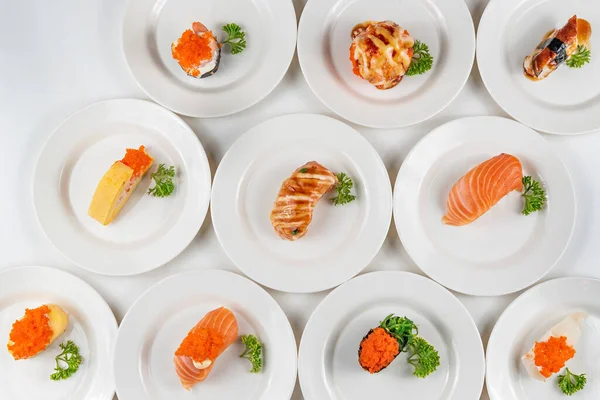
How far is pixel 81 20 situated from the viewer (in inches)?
125

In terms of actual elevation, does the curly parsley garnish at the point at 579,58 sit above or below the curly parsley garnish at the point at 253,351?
above

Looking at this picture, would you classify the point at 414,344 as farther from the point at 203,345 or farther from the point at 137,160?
the point at 137,160

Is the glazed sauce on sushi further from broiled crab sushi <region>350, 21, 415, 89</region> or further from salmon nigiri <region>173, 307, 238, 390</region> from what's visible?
salmon nigiri <region>173, 307, 238, 390</region>

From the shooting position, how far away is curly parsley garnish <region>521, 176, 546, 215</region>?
2947mm

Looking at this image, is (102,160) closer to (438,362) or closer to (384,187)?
(384,187)

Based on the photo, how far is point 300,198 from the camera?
285 cm

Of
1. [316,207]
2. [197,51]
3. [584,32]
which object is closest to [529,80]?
[584,32]

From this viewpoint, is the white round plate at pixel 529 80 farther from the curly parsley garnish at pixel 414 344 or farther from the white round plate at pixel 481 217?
the curly parsley garnish at pixel 414 344

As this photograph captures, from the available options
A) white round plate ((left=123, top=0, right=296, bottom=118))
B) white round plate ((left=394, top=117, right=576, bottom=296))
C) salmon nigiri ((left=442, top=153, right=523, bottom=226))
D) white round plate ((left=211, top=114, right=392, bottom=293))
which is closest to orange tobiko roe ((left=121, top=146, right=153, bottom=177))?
white round plate ((left=123, top=0, right=296, bottom=118))

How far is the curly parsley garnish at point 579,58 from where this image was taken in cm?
295

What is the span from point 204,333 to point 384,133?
1.46m

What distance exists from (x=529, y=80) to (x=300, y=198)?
56.0 inches

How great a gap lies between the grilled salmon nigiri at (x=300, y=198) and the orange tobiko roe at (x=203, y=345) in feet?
2.06

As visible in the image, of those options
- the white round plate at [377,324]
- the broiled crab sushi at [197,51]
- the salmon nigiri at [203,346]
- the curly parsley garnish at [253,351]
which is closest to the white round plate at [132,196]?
the broiled crab sushi at [197,51]
